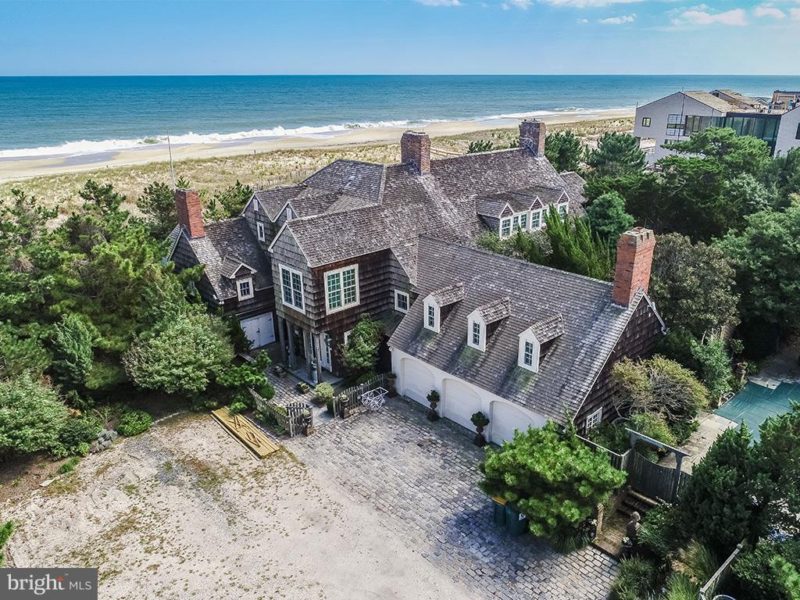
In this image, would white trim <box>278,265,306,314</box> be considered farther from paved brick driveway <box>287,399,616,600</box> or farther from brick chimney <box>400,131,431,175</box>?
brick chimney <box>400,131,431,175</box>

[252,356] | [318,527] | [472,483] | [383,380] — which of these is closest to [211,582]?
[318,527]

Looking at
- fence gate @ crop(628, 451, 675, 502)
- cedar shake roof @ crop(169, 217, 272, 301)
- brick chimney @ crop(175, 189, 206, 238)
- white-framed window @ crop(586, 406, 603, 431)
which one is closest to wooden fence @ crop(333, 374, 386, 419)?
cedar shake roof @ crop(169, 217, 272, 301)

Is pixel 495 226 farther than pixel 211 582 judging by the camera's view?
Yes

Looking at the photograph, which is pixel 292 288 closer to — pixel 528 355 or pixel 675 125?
pixel 528 355

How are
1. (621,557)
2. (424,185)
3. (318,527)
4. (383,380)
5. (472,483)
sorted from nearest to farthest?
(621,557) → (318,527) → (472,483) → (383,380) → (424,185)

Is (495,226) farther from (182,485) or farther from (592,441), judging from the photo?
(182,485)

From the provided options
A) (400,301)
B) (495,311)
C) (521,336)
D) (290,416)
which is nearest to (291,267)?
(400,301)
